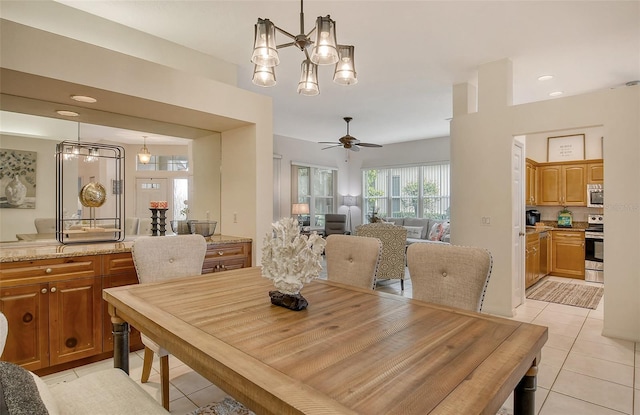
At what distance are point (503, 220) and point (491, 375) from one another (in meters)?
3.46

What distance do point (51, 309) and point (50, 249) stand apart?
17.9 inches

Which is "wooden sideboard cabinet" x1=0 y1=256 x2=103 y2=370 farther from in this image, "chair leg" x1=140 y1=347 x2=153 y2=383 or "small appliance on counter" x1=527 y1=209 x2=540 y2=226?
"small appliance on counter" x1=527 y1=209 x2=540 y2=226

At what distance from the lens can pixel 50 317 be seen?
2.42m

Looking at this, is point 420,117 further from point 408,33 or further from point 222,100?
point 222,100

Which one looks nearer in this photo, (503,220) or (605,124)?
(605,124)

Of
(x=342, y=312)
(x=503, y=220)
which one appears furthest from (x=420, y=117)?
(x=342, y=312)

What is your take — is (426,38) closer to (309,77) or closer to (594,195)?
(309,77)

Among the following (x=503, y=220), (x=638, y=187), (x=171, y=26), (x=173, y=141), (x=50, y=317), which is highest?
(x=171, y=26)

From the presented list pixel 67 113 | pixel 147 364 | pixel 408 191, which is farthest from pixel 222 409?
pixel 408 191

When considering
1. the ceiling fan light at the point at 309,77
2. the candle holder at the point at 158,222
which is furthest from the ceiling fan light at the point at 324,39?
the candle holder at the point at 158,222

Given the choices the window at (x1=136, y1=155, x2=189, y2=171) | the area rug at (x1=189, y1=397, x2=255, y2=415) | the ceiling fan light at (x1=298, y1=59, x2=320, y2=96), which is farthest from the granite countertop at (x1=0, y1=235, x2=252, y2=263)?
the ceiling fan light at (x1=298, y1=59, x2=320, y2=96)

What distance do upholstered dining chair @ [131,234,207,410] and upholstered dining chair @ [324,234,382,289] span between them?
3.19 feet

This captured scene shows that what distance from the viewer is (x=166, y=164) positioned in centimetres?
370

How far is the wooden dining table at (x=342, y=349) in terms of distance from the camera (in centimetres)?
85
